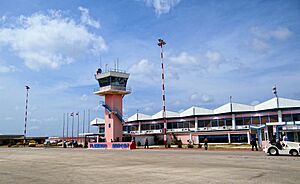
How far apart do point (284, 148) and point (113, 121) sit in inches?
1423

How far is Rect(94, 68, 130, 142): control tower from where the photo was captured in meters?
55.9

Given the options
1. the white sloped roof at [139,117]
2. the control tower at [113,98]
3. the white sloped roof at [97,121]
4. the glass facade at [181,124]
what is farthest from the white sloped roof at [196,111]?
the white sloped roof at [97,121]

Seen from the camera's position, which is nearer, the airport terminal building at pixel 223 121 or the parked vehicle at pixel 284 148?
the parked vehicle at pixel 284 148

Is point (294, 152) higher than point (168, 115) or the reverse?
the reverse

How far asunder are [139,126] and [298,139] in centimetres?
5716

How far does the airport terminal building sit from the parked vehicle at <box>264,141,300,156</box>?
29.1 meters

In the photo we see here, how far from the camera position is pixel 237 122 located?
219 ft

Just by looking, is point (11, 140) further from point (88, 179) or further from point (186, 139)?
point (88, 179)

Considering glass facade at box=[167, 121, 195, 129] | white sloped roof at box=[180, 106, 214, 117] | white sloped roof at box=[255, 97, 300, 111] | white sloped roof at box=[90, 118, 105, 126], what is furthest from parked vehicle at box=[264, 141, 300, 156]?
white sloped roof at box=[90, 118, 105, 126]

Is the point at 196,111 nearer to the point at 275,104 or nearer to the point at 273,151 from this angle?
the point at 275,104

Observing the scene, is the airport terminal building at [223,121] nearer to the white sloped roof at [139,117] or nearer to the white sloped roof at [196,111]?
the white sloped roof at [196,111]

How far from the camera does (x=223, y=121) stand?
6875cm

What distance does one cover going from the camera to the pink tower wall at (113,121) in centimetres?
5569

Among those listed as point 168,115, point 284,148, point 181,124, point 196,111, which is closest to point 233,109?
point 196,111
